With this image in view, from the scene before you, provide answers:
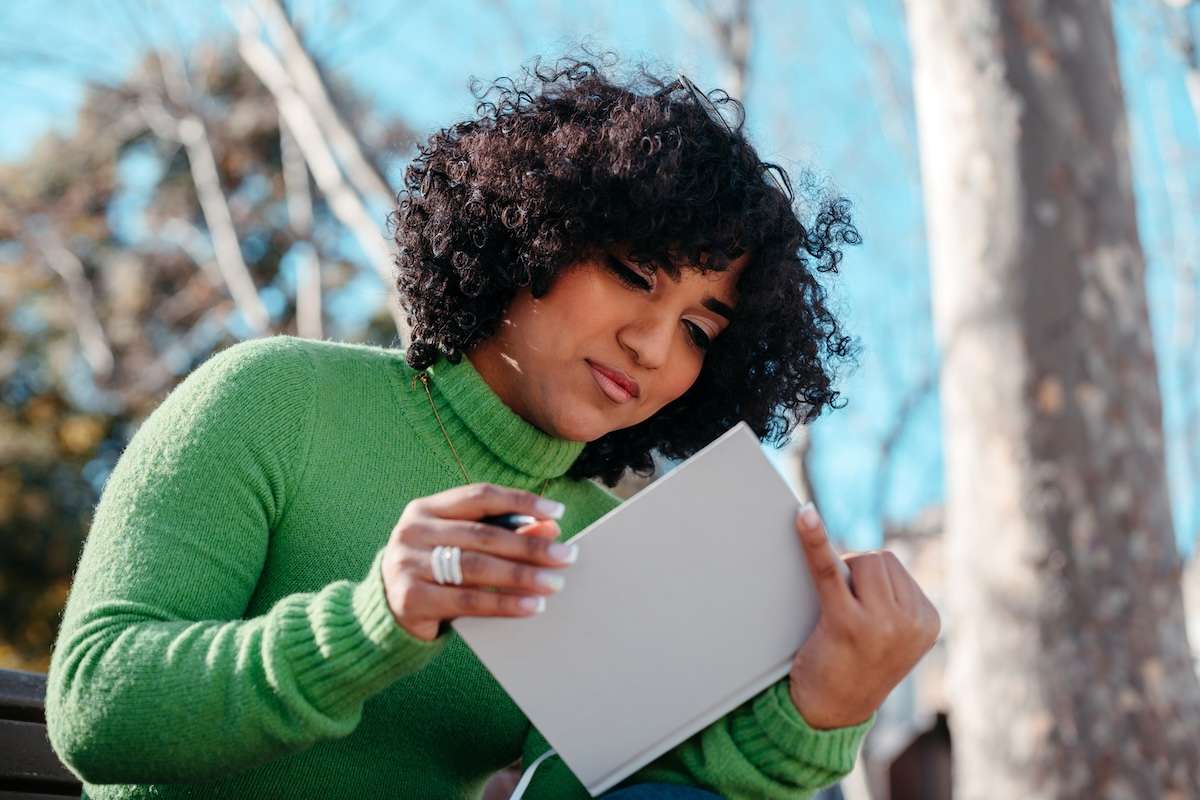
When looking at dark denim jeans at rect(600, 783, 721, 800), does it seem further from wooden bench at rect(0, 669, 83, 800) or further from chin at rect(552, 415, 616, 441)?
wooden bench at rect(0, 669, 83, 800)

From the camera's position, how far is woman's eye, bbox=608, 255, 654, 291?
1781 millimetres

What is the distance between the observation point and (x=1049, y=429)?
281 cm

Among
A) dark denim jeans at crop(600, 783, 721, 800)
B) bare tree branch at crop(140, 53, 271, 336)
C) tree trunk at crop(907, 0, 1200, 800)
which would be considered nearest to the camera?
dark denim jeans at crop(600, 783, 721, 800)

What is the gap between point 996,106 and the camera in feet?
9.83

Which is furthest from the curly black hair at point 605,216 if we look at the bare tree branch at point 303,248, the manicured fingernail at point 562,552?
the bare tree branch at point 303,248

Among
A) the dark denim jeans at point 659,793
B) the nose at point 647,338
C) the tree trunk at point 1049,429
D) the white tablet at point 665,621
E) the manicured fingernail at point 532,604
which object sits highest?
the nose at point 647,338

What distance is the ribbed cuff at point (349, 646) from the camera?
1.28m

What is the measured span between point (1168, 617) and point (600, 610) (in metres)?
1.84

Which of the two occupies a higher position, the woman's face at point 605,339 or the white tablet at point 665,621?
the woman's face at point 605,339

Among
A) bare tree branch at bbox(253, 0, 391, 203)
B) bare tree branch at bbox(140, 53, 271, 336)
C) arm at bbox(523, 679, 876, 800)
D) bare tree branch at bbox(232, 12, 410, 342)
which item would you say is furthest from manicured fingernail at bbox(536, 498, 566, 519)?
bare tree branch at bbox(140, 53, 271, 336)

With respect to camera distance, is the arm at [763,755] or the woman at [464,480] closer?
the woman at [464,480]

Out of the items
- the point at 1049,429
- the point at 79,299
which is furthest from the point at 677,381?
the point at 79,299

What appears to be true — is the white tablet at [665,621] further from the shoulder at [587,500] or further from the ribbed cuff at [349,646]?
the shoulder at [587,500]

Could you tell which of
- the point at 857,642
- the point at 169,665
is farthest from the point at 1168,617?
the point at 169,665
